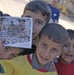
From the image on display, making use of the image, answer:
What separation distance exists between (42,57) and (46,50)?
0.18 feet

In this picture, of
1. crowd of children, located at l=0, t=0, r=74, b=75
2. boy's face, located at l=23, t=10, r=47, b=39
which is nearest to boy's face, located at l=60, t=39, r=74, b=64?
crowd of children, located at l=0, t=0, r=74, b=75

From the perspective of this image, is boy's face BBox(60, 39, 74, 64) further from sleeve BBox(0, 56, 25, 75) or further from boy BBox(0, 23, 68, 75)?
sleeve BBox(0, 56, 25, 75)

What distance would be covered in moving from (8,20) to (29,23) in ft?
0.45

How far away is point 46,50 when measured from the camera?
1943mm

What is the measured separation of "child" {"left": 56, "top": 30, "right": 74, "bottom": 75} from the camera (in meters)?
2.31

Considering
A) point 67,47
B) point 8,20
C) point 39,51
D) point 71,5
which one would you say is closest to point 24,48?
point 39,51

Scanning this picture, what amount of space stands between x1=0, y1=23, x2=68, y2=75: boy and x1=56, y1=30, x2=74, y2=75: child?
0.29 m

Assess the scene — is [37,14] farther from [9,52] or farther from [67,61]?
[67,61]

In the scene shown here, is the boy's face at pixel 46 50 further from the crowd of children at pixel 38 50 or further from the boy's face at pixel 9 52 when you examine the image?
the boy's face at pixel 9 52

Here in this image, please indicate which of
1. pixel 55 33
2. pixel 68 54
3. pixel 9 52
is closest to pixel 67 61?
pixel 68 54

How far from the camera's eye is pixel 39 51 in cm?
196

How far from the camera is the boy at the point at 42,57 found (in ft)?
6.16

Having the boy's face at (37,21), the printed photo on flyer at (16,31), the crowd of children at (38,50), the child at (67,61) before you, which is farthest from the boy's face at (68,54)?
the printed photo on flyer at (16,31)

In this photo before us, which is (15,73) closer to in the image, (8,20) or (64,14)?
(8,20)
